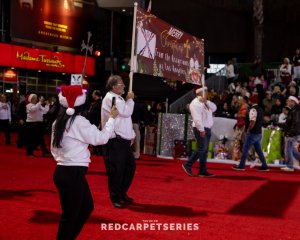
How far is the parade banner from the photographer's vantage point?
27.0 ft

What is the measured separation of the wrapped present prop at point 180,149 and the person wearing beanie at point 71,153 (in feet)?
33.4

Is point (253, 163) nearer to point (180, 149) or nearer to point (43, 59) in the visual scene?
point (180, 149)

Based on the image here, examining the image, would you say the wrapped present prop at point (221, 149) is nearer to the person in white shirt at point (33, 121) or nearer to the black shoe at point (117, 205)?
the person in white shirt at point (33, 121)

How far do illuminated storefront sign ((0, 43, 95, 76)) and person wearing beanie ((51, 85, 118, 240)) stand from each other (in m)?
22.2

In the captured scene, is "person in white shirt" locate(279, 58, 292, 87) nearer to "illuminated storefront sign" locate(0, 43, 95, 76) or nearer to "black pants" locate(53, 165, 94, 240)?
"illuminated storefront sign" locate(0, 43, 95, 76)

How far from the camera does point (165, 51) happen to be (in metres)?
9.41

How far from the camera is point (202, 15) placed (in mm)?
31125

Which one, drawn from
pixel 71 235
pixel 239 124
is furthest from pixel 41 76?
pixel 71 235

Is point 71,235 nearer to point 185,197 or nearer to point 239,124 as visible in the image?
point 185,197

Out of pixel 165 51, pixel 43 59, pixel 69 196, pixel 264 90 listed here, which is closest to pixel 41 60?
pixel 43 59

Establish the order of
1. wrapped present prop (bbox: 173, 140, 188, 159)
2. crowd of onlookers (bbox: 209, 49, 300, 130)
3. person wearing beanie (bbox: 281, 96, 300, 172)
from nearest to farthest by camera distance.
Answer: person wearing beanie (bbox: 281, 96, 300, 172)
wrapped present prop (bbox: 173, 140, 188, 159)
crowd of onlookers (bbox: 209, 49, 300, 130)

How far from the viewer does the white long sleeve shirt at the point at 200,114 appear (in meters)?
9.70

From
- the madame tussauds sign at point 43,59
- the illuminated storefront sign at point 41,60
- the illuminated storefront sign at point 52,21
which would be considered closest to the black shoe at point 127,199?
the illuminated storefront sign at point 41,60

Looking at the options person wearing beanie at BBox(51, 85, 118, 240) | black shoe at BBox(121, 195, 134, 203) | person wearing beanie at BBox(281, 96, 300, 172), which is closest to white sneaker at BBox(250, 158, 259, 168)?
person wearing beanie at BBox(281, 96, 300, 172)
